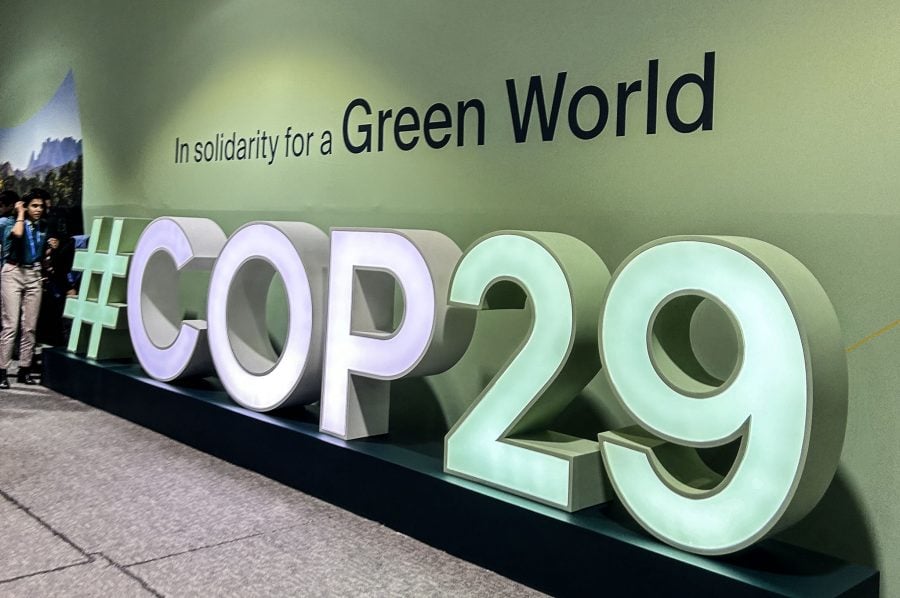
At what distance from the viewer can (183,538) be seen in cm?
293

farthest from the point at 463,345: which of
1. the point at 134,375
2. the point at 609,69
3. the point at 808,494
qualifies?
the point at 134,375

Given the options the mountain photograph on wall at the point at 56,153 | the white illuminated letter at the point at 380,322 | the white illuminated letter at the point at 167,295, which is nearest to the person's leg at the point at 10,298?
the mountain photograph on wall at the point at 56,153

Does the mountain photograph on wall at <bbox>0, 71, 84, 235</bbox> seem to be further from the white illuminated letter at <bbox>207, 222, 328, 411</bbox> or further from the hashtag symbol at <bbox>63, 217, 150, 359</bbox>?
the white illuminated letter at <bbox>207, 222, 328, 411</bbox>

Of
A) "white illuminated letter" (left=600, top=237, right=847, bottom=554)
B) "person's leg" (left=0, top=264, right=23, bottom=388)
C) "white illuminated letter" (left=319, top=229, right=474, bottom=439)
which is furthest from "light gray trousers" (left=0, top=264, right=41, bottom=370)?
"white illuminated letter" (left=600, top=237, right=847, bottom=554)

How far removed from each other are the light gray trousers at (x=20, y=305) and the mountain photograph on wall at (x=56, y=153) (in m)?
0.98

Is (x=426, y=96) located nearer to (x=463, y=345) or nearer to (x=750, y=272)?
(x=463, y=345)

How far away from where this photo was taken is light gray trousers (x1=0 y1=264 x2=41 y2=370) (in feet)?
18.0

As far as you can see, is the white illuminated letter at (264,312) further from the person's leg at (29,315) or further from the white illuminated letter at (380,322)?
the person's leg at (29,315)

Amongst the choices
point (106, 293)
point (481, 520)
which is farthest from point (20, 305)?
point (481, 520)

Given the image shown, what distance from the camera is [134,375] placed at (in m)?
4.66

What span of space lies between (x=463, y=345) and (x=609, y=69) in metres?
1.15

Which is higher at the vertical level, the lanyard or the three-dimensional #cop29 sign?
the lanyard

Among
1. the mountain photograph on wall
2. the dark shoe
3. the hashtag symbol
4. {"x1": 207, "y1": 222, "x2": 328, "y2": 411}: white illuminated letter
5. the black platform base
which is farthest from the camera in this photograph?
the mountain photograph on wall

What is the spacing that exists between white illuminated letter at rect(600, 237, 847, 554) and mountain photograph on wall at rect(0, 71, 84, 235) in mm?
5344
